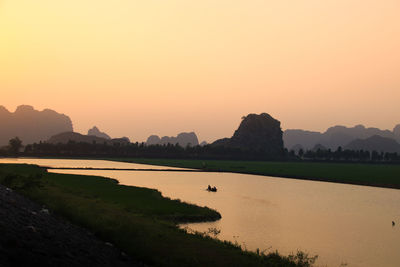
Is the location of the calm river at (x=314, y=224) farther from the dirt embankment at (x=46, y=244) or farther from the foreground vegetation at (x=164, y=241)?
the dirt embankment at (x=46, y=244)

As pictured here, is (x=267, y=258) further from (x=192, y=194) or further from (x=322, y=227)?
(x=192, y=194)

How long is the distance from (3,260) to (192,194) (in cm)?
4955

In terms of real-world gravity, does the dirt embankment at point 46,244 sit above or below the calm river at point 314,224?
above

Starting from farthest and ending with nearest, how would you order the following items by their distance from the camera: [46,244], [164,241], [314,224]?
[314,224] → [164,241] → [46,244]

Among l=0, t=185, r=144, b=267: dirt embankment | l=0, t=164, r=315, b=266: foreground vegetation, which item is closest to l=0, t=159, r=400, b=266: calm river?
l=0, t=164, r=315, b=266: foreground vegetation

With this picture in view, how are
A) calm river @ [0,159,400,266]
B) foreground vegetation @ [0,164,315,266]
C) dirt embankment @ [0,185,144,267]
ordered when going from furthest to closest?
calm river @ [0,159,400,266] → foreground vegetation @ [0,164,315,266] → dirt embankment @ [0,185,144,267]

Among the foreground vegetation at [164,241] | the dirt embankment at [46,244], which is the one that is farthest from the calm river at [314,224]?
the dirt embankment at [46,244]

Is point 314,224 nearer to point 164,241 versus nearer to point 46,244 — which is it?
point 164,241

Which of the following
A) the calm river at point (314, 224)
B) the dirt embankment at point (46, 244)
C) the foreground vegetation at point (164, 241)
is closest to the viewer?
the dirt embankment at point (46, 244)

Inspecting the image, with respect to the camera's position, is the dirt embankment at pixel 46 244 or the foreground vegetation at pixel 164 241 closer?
the dirt embankment at pixel 46 244

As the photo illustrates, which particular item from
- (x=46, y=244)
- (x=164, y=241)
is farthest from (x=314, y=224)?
(x=46, y=244)

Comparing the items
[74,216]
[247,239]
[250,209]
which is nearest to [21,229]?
[74,216]

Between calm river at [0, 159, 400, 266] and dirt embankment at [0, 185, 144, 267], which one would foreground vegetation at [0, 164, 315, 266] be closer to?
dirt embankment at [0, 185, 144, 267]

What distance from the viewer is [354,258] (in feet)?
95.8
